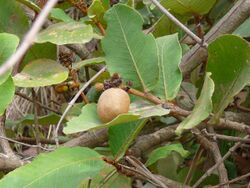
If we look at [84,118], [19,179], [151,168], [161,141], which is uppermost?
[84,118]

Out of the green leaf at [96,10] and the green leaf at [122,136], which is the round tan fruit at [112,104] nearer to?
the green leaf at [122,136]

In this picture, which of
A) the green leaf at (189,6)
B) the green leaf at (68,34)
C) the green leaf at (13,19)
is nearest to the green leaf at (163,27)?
the green leaf at (189,6)

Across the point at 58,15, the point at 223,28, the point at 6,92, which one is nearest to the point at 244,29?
the point at 223,28

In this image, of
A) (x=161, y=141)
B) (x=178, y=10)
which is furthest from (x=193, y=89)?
(x=178, y=10)

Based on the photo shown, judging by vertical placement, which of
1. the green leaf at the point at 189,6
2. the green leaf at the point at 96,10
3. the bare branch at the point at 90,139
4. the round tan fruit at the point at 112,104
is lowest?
the bare branch at the point at 90,139

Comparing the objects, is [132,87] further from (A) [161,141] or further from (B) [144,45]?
(A) [161,141]

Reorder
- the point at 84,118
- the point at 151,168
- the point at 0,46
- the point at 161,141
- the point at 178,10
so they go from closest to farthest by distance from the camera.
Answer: the point at 84,118 → the point at 0,46 → the point at 178,10 → the point at 161,141 → the point at 151,168

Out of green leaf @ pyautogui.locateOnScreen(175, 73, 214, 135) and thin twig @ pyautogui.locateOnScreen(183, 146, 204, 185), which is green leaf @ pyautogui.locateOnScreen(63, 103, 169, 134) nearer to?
green leaf @ pyautogui.locateOnScreen(175, 73, 214, 135)
